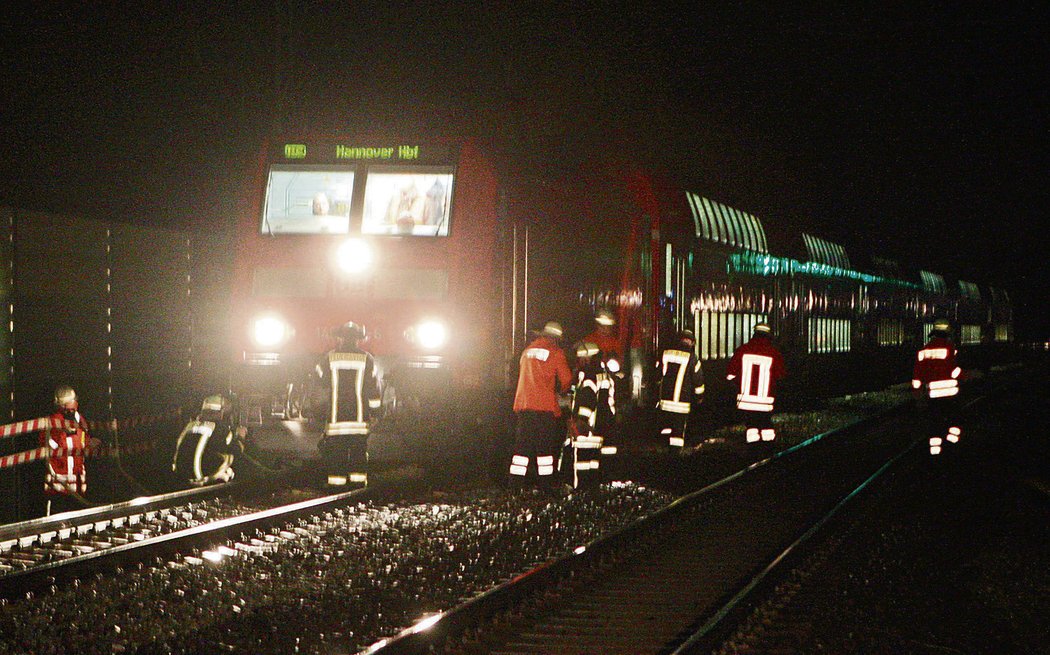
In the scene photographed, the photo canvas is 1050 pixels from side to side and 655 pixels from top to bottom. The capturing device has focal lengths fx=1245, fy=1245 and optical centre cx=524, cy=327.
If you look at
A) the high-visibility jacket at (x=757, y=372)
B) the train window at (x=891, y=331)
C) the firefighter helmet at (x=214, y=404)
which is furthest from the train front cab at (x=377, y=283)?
the train window at (x=891, y=331)

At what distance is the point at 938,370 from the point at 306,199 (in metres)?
7.29

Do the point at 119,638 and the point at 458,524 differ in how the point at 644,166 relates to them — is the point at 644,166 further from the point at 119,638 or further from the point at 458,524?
the point at 119,638

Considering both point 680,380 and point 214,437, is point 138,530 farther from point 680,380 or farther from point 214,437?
point 680,380

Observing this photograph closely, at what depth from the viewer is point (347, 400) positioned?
10953mm

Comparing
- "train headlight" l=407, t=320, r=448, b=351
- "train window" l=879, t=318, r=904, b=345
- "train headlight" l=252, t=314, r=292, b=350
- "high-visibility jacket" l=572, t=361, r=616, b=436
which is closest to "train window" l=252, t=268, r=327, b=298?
"train headlight" l=252, t=314, r=292, b=350

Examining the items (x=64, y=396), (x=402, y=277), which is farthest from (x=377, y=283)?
(x=64, y=396)

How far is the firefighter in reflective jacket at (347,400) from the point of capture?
10.9m

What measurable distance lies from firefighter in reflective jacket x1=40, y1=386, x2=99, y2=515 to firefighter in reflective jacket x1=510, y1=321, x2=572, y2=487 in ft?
12.5

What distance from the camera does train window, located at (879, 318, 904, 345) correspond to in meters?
33.5

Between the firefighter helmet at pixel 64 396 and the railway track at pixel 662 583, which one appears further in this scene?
the firefighter helmet at pixel 64 396

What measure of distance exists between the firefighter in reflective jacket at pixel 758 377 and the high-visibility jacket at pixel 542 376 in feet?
8.49

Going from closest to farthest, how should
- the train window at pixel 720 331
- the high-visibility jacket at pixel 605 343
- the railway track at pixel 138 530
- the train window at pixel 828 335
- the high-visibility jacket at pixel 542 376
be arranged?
the railway track at pixel 138 530 < the high-visibility jacket at pixel 542 376 < the high-visibility jacket at pixel 605 343 < the train window at pixel 720 331 < the train window at pixel 828 335

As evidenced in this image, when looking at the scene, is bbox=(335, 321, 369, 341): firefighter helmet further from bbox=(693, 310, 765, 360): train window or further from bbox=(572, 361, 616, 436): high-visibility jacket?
bbox=(693, 310, 765, 360): train window

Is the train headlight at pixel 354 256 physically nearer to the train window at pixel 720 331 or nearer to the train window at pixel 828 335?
the train window at pixel 720 331
